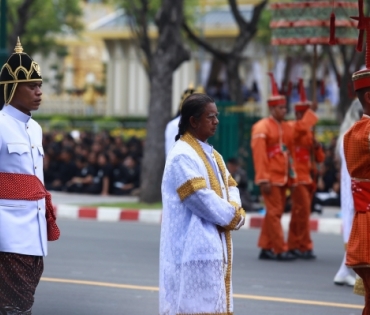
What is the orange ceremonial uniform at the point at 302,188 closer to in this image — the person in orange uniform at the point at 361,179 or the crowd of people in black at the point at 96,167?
the person in orange uniform at the point at 361,179

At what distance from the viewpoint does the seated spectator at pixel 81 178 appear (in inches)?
922

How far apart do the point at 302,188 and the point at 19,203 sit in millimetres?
6739

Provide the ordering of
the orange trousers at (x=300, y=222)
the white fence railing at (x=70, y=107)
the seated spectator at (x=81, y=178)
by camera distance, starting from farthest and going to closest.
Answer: the white fence railing at (x=70, y=107)
the seated spectator at (x=81, y=178)
the orange trousers at (x=300, y=222)

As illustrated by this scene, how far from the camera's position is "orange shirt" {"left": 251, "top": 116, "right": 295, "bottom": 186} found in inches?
485

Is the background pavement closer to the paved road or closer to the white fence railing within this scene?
the paved road

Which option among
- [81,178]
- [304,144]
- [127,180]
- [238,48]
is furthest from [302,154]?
[81,178]

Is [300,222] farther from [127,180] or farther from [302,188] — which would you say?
[127,180]

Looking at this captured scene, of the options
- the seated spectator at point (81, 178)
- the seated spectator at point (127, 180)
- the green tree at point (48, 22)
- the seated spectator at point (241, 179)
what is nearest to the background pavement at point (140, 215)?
the seated spectator at point (241, 179)

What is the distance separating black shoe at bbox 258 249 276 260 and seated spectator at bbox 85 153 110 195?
10350 mm

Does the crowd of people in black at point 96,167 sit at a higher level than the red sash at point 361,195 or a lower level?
lower

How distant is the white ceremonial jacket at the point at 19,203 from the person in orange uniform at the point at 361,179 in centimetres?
190

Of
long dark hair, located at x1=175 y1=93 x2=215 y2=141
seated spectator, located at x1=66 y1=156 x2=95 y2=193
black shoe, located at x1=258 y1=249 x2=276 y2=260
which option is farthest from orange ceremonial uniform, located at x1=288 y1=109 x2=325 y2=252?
seated spectator, located at x1=66 y1=156 x2=95 y2=193

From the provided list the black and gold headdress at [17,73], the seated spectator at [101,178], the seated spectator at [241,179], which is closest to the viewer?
the black and gold headdress at [17,73]

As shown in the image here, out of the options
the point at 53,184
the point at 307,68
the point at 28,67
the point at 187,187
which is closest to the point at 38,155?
the point at 28,67
